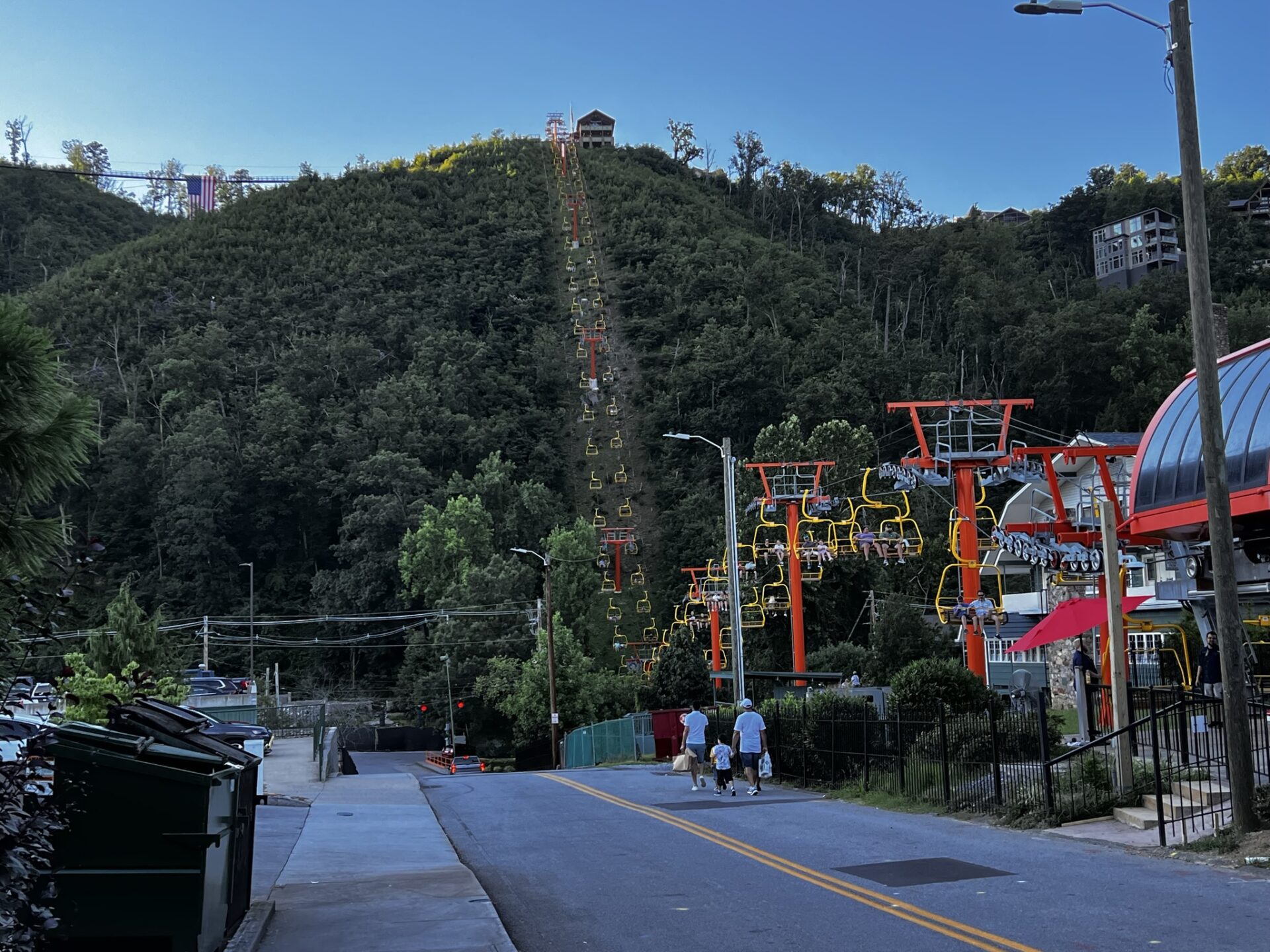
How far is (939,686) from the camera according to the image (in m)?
22.0

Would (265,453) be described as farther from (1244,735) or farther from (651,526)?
(1244,735)

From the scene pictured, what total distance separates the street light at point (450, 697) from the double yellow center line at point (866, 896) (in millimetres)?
61700

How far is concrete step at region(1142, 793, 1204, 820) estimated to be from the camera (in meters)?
13.0

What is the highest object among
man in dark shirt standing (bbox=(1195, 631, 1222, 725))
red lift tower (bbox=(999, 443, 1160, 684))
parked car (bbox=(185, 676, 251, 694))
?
red lift tower (bbox=(999, 443, 1160, 684))

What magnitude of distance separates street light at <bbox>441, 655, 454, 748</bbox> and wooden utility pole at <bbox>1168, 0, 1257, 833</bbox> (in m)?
67.5

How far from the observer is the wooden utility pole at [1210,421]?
1215 cm

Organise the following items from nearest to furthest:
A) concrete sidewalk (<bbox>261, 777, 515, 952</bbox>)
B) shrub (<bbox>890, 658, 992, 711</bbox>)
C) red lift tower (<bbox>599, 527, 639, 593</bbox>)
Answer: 1. concrete sidewalk (<bbox>261, 777, 515, 952</bbox>)
2. shrub (<bbox>890, 658, 992, 711</bbox>)
3. red lift tower (<bbox>599, 527, 639, 593</bbox>)

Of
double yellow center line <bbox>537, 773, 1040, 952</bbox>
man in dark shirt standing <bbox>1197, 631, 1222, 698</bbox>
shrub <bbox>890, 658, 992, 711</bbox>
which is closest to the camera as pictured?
double yellow center line <bbox>537, 773, 1040, 952</bbox>

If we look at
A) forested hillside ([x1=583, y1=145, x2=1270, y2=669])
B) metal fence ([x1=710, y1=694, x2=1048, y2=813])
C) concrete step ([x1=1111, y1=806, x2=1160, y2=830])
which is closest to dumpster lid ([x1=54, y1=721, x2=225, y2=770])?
concrete step ([x1=1111, y1=806, x2=1160, y2=830])

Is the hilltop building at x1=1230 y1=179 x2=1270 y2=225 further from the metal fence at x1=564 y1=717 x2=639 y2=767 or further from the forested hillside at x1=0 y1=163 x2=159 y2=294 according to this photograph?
the forested hillside at x1=0 y1=163 x2=159 y2=294

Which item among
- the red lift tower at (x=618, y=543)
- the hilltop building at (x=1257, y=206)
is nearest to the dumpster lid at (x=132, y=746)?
the red lift tower at (x=618, y=543)

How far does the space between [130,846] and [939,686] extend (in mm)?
16850

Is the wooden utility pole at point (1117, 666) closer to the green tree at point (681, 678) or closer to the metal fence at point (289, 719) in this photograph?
the metal fence at point (289, 719)

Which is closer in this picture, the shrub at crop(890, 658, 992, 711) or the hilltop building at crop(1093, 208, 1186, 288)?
the shrub at crop(890, 658, 992, 711)
